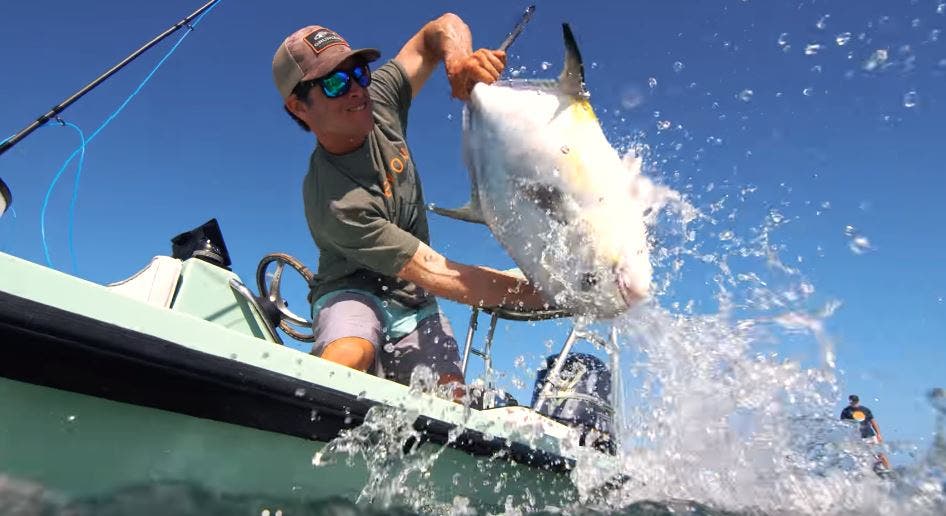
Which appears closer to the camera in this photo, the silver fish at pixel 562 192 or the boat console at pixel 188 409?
the boat console at pixel 188 409

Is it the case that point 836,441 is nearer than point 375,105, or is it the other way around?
point 836,441

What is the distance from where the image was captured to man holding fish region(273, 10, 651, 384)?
234 cm

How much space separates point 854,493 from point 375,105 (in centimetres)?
281

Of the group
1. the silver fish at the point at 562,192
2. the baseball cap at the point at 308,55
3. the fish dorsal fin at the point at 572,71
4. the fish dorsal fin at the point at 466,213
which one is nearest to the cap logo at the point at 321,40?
the baseball cap at the point at 308,55

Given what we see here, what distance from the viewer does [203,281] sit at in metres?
3.28

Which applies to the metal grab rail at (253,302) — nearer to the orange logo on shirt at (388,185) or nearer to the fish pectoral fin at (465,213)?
the orange logo on shirt at (388,185)

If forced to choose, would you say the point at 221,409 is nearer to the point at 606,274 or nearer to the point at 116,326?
the point at 116,326

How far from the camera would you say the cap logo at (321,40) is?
9.48 feet

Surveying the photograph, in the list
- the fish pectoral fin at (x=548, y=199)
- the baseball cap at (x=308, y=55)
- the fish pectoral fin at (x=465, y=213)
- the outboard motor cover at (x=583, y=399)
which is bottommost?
the outboard motor cover at (x=583, y=399)

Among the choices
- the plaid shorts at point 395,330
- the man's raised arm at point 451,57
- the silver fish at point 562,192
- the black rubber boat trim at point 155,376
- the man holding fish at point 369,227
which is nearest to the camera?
the black rubber boat trim at point 155,376

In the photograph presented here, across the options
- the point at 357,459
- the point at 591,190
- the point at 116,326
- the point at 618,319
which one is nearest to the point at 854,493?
the point at 618,319

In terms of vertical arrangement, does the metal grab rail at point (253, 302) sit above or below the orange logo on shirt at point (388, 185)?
below

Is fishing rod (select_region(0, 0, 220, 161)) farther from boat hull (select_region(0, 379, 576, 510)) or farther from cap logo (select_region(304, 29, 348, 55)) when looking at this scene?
boat hull (select_region(0, 379, 576, 510))

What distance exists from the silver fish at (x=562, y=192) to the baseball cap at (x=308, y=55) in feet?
2.45
